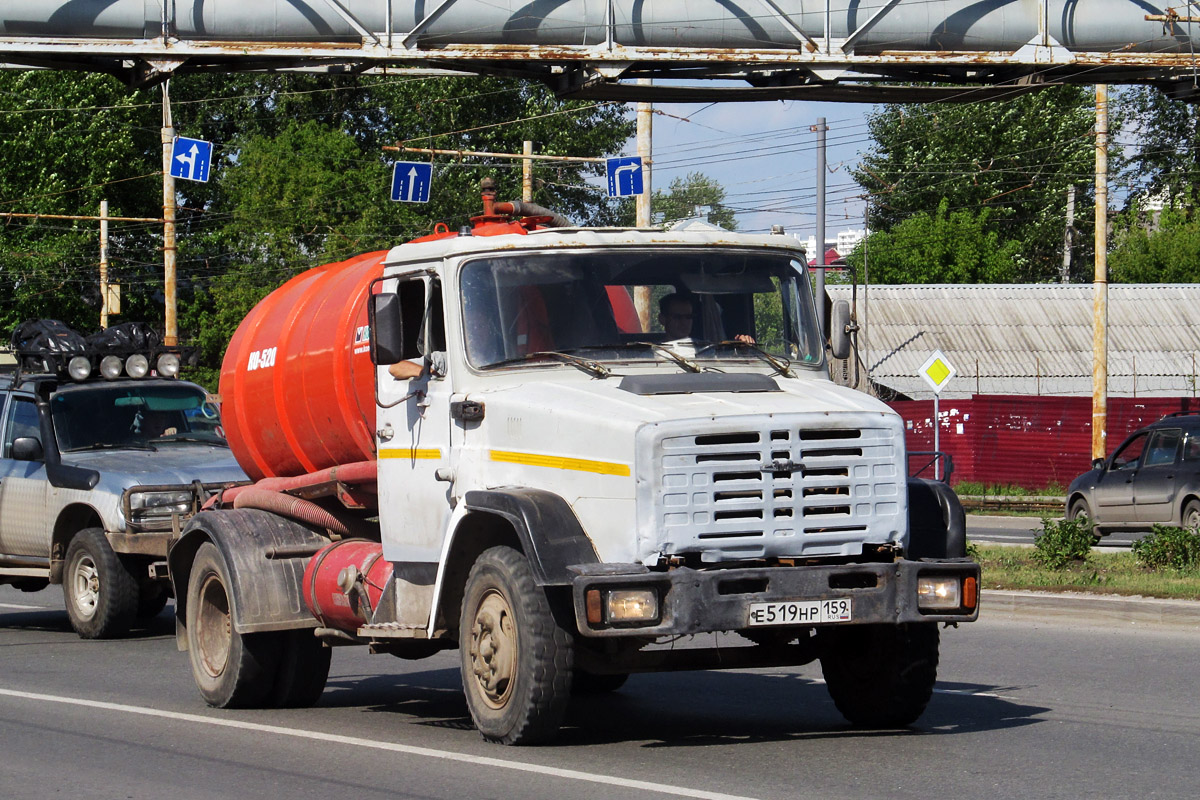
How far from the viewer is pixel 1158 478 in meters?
24.0

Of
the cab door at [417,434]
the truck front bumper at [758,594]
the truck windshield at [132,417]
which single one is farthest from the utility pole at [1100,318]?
the truck front bumper at [758,594]

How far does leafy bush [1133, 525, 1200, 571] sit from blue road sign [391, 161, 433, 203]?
1712 centimetres

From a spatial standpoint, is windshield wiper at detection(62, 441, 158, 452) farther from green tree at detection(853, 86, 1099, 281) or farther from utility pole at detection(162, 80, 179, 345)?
green tree at detection(853, 86, 1099, 281)

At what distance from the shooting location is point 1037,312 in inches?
2201

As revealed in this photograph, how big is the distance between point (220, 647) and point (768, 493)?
4343mm

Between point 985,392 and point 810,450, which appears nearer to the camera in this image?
point 810,450

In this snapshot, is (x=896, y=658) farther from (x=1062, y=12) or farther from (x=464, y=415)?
(x=1062, y=12)

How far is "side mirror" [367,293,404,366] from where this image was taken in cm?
870

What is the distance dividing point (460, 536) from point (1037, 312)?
49.9 m

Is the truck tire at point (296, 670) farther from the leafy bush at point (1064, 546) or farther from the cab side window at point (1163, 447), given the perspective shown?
the cab side window at point (1163, 447)

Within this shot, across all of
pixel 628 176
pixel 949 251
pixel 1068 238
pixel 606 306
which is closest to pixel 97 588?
pixel 606 306

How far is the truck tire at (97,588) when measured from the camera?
14.4 m

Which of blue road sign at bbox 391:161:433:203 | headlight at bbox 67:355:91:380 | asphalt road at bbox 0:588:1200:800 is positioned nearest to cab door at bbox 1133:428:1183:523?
asphalt road at bbox 0:588:1200:800

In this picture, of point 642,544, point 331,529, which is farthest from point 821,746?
point 331,529
